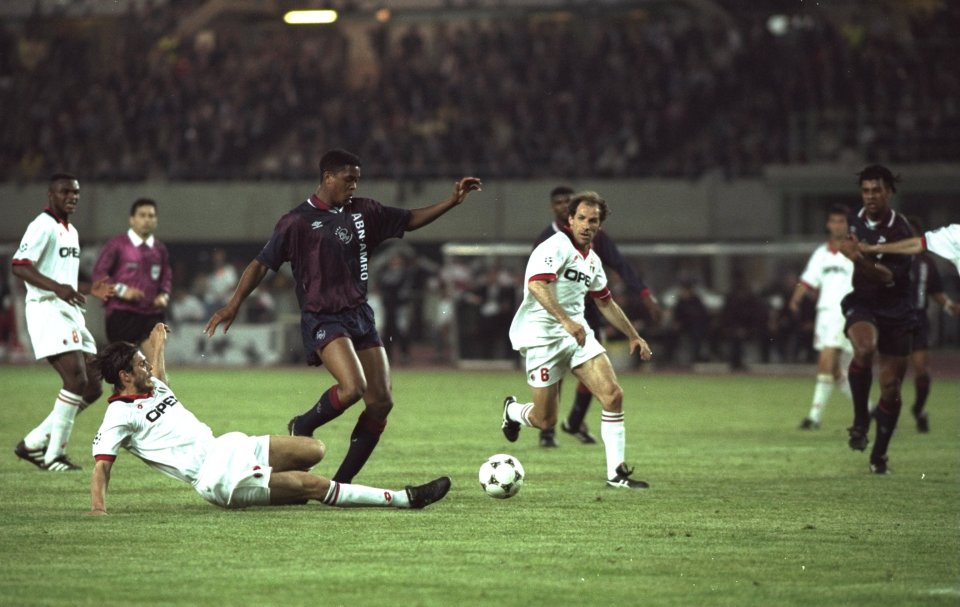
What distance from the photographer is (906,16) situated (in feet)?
110

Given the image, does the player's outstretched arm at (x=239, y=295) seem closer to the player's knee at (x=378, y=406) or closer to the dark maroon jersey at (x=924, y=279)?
the player's knee at (x=378, y=406)

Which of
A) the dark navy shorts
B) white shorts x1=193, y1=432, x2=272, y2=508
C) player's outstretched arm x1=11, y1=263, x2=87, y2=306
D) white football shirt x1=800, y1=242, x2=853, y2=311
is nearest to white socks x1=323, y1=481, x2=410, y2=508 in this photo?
white shorts x1=193, y1=432, x2=272, y2=508

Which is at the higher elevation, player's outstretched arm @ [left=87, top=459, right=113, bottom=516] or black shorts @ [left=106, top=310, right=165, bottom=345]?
black shorts @ [left=106, top=310, right=165, bottom=345]

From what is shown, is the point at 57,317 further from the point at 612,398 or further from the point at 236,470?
the point at 612,398

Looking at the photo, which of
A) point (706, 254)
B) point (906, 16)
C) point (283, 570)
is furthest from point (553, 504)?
point (906, 16)

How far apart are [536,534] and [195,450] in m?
2.03

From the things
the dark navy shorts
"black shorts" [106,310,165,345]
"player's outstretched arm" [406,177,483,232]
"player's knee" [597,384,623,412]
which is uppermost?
"player's outstretched arm" [406,177,483,232]

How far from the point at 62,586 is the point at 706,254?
75.2 ft

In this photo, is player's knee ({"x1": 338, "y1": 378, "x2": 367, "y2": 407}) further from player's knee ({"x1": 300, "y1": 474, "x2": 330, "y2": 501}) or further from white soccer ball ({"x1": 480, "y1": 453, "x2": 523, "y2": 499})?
white soccer ball ({"x1": 480, "y1": 453, "x2": 523, "y2": 499})

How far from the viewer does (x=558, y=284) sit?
10.6 metres

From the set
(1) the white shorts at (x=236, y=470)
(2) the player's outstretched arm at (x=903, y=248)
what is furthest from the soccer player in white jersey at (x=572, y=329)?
(1) the white shorts at (x=236, y=470)

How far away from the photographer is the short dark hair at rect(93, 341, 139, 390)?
27.9 ft

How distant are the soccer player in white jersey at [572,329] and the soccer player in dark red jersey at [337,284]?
124 cm

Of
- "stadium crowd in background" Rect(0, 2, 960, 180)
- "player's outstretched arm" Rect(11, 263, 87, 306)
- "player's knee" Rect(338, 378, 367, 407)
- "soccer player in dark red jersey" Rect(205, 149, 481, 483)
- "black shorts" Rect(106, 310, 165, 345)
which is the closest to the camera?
"player's knee" Rect(338, 378, 367, 407)
